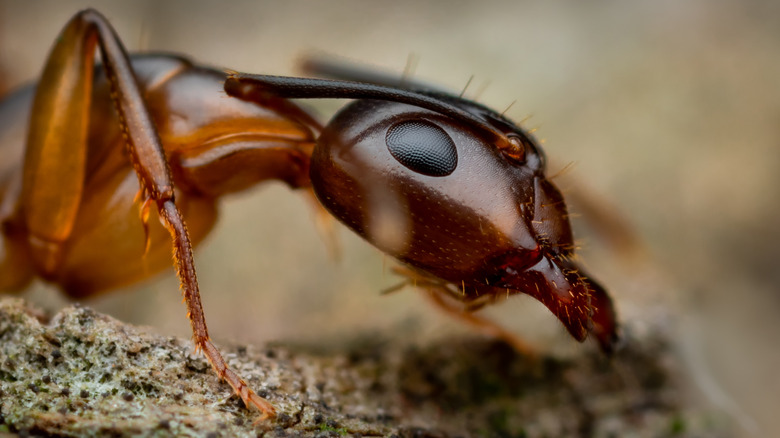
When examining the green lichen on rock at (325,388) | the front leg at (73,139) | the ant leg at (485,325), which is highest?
the front leg at (73,139)

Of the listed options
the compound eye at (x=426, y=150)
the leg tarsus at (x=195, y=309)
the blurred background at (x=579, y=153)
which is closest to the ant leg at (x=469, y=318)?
the blurred background at (x=579, y=153)

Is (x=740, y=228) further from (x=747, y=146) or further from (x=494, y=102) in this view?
(x=494, y=102)

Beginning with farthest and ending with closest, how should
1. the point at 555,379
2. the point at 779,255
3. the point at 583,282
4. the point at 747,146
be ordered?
1. the point at 747,146
2. the point at 779,255
3. the point at 555,379
4. the point at 583,282

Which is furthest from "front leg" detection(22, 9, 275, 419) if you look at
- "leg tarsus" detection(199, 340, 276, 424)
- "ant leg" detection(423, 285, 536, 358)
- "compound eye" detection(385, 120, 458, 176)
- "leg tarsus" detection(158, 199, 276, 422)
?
"ant leg" detection(423, 285, 536, 358)

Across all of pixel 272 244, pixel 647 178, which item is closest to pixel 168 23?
pixel 272 244

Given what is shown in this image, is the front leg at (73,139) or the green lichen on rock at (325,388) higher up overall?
the front leg at (73,139)

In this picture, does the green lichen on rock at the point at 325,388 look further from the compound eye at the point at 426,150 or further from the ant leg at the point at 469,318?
the compound eye at the point at 426,150

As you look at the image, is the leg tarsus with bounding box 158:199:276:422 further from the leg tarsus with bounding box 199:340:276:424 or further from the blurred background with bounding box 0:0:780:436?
the blurred background with bounding box 0:0:780:436
